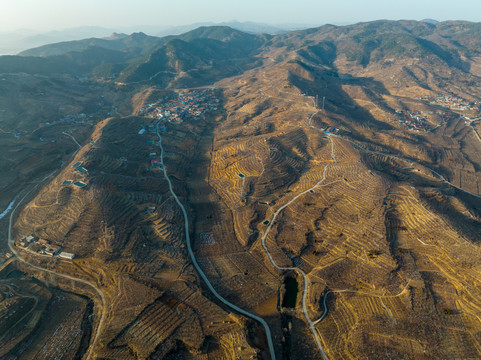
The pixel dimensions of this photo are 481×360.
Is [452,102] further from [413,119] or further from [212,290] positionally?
[212,290]

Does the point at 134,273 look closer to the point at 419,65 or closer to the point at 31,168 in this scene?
the point at 31,168

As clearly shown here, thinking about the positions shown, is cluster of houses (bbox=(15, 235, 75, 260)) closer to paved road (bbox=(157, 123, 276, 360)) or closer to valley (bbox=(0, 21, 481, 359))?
valley (bbox=(0, 21, 481, 359))

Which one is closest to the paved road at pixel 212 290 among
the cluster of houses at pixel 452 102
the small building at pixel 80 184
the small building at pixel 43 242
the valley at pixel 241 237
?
the valley at pixel 241 237

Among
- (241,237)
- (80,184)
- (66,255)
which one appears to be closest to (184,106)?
(80,184)

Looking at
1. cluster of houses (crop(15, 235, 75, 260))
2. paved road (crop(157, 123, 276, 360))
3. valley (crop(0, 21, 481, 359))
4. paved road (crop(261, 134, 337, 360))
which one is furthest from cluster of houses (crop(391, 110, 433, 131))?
cluster of houses (crop(15, 235, 75, 260))

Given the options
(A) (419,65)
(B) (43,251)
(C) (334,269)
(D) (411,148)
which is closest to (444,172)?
(D) (411,148)

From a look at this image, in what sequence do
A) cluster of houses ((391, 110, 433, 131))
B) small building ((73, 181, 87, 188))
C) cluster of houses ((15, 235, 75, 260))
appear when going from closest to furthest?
1. cluster of houses ((15, 235, 75, 260))
2. small building ((73, 181, 87, 188))
3. cluster of houses ((391, 110, 433, 131))
